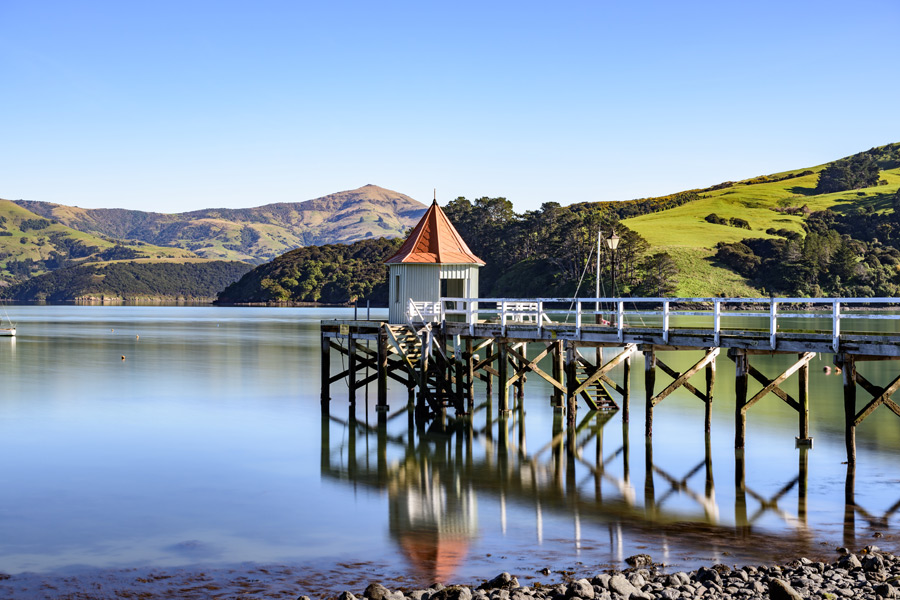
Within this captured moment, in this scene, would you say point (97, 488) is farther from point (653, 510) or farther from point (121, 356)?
point (121, 356)

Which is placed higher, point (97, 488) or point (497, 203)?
point (497, 203)

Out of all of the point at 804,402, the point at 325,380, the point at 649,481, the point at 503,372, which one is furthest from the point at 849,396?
the point at 325,380

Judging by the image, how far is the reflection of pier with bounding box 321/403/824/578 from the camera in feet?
52.9

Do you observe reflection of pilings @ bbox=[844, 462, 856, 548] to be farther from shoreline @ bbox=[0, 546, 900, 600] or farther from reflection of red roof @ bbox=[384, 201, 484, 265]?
reflection of red roof @ bbox=[384, 201, 484, 265]

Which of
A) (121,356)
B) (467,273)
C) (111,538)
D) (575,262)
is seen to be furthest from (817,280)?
(111,538)

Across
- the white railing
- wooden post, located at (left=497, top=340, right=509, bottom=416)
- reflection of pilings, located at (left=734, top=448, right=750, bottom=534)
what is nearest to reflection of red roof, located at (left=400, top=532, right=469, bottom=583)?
reflection of pilings, located at (left=734, top=448, right=750, bottom=534)

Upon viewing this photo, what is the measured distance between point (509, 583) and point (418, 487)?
8.20 m

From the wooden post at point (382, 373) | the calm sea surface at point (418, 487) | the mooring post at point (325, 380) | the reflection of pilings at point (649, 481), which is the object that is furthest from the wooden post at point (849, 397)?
the mooring post at point (325, 380)

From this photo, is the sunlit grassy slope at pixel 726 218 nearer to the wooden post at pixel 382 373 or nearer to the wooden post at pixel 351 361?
the wooden post at pixel 351 361

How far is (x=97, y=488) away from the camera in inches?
818

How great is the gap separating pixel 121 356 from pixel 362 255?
454 ft

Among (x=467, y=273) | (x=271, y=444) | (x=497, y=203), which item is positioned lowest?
(x=271, y=444)

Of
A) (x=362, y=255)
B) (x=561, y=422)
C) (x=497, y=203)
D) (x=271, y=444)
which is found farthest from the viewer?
(x=362, y=255)

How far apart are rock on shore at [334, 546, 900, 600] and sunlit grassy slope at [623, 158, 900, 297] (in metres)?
101
